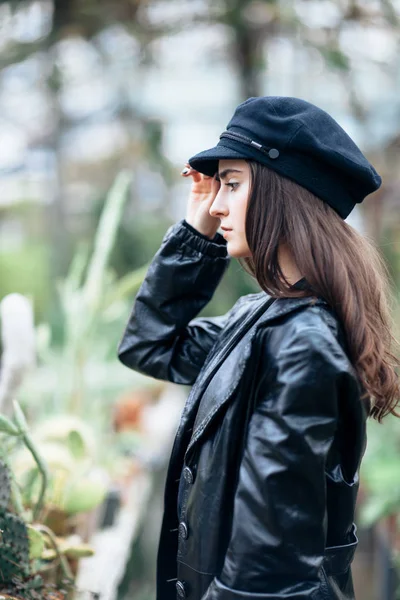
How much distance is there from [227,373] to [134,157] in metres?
7.11

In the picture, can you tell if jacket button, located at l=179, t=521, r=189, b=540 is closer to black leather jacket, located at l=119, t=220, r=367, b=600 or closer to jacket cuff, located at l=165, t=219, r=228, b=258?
black leather jacket, located at l=119, t=220, r=367, b=600

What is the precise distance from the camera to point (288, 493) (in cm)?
127

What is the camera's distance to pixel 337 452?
143 centimetres

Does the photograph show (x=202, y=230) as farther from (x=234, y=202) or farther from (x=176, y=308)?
(x=234, y=202)

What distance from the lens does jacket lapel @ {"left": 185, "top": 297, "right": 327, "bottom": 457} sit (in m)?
1.38

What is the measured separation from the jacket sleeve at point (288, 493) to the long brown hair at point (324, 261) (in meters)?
0.12

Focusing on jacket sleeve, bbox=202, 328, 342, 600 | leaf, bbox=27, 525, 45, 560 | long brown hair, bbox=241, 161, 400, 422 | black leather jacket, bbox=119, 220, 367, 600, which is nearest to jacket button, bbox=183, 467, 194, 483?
black leather jacket, bbox=119, 220, 367, 600

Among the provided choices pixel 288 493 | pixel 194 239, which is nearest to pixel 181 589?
pixel 288 493

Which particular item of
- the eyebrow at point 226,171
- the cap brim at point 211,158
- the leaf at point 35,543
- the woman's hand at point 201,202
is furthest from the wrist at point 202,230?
the leaf at point 35,543

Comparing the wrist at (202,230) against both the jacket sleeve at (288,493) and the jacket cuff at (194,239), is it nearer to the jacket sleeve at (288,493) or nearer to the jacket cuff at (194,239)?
the jacket cuff at (194,239)

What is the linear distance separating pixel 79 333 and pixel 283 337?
78.3 inches

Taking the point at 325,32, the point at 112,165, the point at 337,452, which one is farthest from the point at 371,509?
the point at 112,165

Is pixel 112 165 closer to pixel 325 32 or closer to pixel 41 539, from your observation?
pixel 325 32

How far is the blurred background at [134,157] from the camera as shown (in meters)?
3.50
